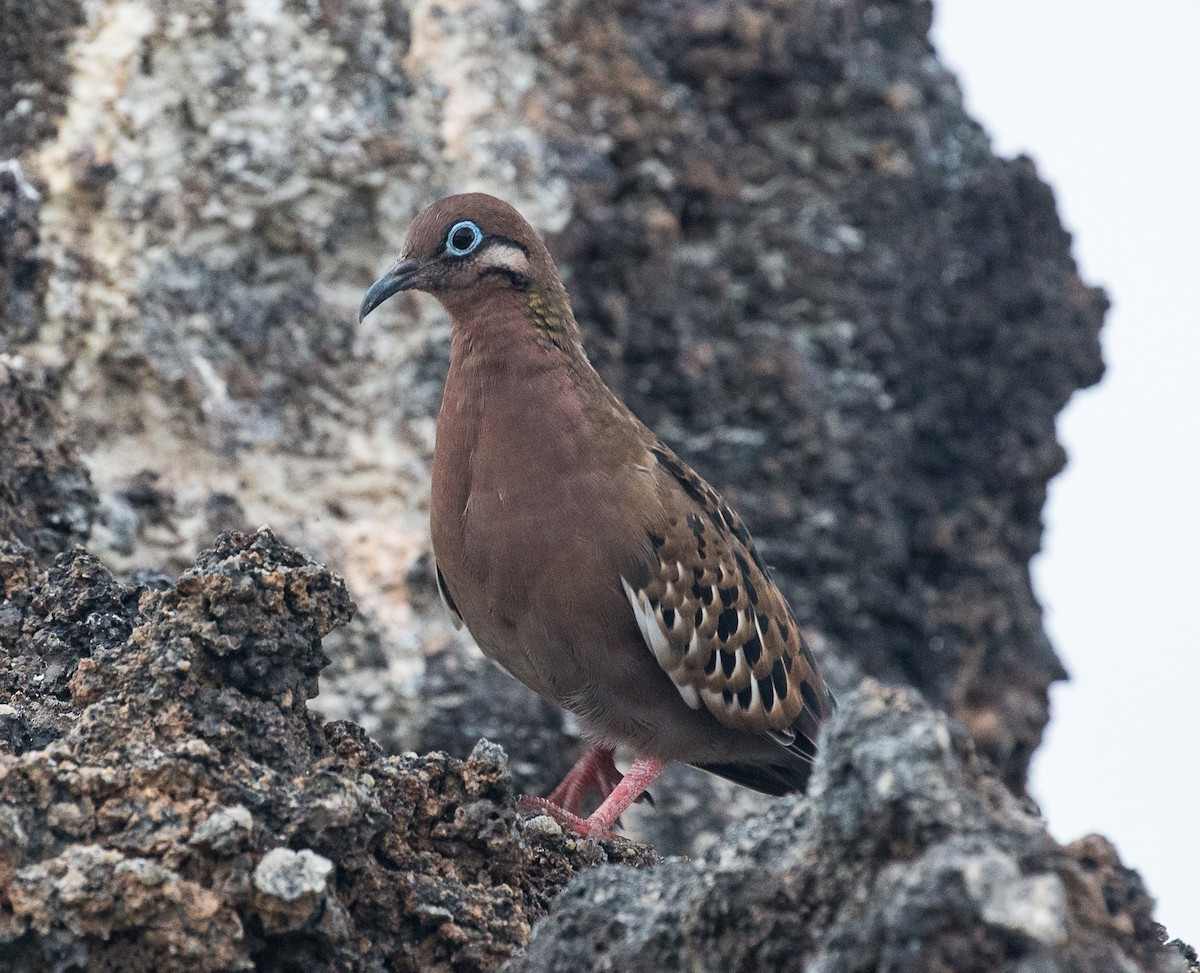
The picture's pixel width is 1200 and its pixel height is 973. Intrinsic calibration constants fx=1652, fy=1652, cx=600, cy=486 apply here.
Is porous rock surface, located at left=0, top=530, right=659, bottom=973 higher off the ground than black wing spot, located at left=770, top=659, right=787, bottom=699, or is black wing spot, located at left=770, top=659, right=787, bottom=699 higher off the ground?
black wing spot, located at left=770, top=659, right=787, bottom=699

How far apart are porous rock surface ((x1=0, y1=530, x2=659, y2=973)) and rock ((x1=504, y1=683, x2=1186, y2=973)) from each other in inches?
22.6

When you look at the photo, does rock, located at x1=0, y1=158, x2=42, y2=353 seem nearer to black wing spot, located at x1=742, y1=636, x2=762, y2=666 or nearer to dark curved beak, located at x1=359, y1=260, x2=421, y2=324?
dark curved beak, located at x1=359, y1=260, x2=421, y2=324

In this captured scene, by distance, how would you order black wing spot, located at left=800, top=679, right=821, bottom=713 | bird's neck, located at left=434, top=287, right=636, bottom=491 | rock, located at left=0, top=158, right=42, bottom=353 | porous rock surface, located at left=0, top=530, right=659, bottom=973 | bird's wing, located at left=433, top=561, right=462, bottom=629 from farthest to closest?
rock, located at left=0, top=158, right=42, bottom=353 → bird's wing, located at left=433, top=561, right=462, bottom=629 → black wing spot, located at left=800, top=679, right=821, bottom=713 → bird's neck, located at left=434, top=287, right=636, bottom=491 → porous rock surface, located at left=0, top=530, right=659, bottom=973

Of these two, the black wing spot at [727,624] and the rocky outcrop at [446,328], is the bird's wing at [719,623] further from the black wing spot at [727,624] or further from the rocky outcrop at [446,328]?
the rocky outcrop at [446,328]

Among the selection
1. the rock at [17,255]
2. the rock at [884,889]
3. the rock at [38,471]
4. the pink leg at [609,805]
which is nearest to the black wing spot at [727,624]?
the pink leg at [609,805]

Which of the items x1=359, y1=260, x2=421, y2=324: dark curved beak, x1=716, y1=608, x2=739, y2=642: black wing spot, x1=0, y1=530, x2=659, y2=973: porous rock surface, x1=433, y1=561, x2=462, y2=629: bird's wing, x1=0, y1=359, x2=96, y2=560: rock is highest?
x1=359, y1=260, x2=421, y2=324: dark curved beak

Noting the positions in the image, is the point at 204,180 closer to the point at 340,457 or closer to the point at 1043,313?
the point at 340,457

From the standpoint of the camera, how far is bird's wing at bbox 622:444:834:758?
5805 millimetres

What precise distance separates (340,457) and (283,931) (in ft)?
14.0

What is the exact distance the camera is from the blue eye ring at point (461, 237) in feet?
19.9

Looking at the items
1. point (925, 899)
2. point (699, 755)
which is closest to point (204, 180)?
point (699, 755)

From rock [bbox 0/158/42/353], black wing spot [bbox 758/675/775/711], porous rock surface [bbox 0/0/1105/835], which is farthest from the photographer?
porous rock surface [bbox 0/0/1105/835]

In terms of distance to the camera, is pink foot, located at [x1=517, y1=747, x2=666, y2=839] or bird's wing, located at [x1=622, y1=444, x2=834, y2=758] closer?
pink foot, located at [x1=517, y1=747, x2=666, y2=839]

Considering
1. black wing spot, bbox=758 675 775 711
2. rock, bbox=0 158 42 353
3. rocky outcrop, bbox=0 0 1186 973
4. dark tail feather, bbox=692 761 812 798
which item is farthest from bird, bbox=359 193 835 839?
rock, bbox=0 158 42 353
